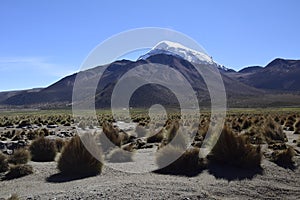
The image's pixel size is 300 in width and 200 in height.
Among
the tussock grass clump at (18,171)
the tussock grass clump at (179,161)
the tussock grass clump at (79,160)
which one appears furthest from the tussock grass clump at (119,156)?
the tussock grass clump at (18,171)

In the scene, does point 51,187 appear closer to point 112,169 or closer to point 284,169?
point 112,169

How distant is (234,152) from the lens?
49.3ft

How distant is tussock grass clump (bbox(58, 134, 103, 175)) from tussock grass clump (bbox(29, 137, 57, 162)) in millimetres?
3800

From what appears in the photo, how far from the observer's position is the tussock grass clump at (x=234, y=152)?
577 inches

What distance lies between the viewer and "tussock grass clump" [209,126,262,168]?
48.1 feet

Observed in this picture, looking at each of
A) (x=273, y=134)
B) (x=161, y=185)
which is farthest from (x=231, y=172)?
(x=273, y=134)

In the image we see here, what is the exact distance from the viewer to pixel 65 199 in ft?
35.0

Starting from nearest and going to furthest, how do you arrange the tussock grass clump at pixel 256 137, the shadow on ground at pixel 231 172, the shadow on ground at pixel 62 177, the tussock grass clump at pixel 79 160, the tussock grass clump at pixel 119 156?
1. the shadow on ground at pixel 62 177
2. the shadow on ground at pixel 231 172
3. the tussock grass clump at pixel 79 160
4. the tussock grass clump at pixel 119 156
5. the tussock grass clump at pixel 256 137

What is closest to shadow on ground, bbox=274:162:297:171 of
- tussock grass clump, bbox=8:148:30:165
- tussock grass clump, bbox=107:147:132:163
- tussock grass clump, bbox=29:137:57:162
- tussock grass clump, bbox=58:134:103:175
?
tussock grass clump, bbox=107:147:132:163

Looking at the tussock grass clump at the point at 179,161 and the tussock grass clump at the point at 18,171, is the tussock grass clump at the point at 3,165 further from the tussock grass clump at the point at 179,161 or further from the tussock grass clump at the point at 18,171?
the tussock grass clump at the point at 179,161

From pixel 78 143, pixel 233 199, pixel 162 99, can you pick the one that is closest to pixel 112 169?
pixel 78 143

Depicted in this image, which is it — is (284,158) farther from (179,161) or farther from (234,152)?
(179,161)

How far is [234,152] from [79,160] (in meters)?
5.43

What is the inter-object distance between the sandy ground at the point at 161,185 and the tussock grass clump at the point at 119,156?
6.73 feet
